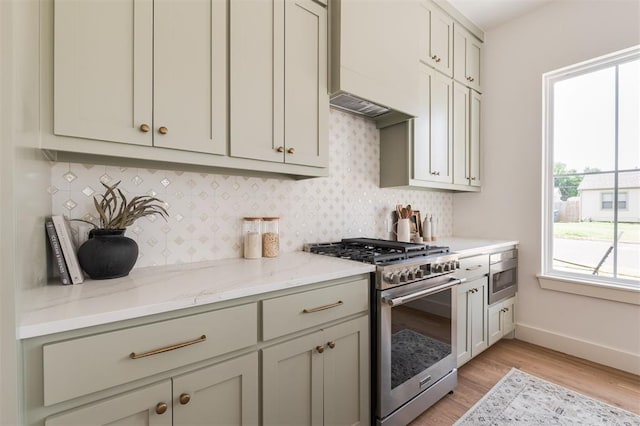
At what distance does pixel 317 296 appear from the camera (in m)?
1.32

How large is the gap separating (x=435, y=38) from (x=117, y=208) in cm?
275

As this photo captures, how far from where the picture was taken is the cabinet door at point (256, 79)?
1.40m

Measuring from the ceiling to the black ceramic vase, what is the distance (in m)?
3.18

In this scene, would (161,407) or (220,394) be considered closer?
(161,407)

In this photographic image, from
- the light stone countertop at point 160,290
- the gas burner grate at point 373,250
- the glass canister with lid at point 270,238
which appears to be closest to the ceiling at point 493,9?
the gas burner grate at point 373,250

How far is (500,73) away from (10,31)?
3637 millimetres

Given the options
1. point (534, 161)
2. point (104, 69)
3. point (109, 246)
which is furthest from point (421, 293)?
point (534, 161)

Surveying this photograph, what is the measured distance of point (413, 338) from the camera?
5.58ft

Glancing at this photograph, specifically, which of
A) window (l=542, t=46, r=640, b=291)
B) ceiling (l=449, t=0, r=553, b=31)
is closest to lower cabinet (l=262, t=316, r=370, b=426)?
window (l=542, t=46, r=640, b=291)

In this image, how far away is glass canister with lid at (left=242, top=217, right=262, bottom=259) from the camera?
1.74 meters

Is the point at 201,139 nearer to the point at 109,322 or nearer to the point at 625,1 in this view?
the point at 109,322

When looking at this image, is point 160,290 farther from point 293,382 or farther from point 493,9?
point 493,9

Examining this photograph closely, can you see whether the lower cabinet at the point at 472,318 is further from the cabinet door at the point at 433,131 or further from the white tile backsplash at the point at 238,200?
the cabinet door at the point at 433,131

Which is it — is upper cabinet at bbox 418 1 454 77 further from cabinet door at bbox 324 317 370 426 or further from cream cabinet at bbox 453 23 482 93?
cabinet door at bbox 324 317 370 426
